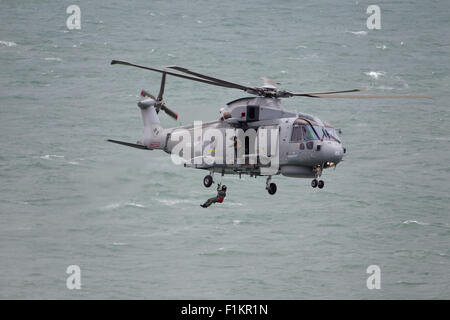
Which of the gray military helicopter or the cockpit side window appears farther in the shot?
the cockpit side window

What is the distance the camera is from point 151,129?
2404 inches

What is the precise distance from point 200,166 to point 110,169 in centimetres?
924

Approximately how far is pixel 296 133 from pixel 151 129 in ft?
35.8

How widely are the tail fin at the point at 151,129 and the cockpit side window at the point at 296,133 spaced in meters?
9.57

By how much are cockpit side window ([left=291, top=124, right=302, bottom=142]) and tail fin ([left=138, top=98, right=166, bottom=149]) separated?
9.57 metres

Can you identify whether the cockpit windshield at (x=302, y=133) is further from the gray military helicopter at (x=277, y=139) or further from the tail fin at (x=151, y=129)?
the tail fin at (x=151, y=129)

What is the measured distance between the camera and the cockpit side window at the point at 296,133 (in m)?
54.4

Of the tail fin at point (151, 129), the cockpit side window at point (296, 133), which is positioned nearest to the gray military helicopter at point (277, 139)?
the cockpit side window at point (296, 133)

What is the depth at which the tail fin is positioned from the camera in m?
60.5

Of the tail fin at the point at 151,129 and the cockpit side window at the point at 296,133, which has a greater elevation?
the tail fin at the point at 151,129
